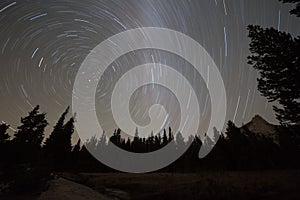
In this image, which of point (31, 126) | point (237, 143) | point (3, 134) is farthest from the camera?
point (237, 143)

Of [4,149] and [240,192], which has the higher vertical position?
[4,149]

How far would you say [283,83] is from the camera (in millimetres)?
11219

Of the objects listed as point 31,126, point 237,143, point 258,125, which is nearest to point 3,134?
point 31,126

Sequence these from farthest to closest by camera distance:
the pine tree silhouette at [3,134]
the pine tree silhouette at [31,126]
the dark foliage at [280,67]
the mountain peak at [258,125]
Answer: the mountain peak at [258,125], the pine tree silhouette at [31,126], the pine tree silhouette at [3,134], the dark foliage at [280,67]

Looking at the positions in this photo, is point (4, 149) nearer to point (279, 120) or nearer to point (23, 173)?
point (23, 173)

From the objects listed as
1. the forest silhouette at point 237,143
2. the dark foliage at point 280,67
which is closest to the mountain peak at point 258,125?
the forest silhouette at point 237,143

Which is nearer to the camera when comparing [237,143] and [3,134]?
[3,134]

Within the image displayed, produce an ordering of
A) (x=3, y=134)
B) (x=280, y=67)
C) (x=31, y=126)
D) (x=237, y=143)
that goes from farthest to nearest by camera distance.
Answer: (x=237, y=143) → (x=31, y=126) → (x=3, y=134) → (x=280, y=67)

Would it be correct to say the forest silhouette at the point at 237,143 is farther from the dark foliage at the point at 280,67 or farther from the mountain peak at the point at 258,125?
the mountain peak at the point at 258,125

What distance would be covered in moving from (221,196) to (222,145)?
143ft

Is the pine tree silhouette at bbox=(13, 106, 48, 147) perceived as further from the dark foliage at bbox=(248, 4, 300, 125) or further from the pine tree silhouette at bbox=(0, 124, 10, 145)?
the dark foliage at bbox=(248, 4, 300, 125)

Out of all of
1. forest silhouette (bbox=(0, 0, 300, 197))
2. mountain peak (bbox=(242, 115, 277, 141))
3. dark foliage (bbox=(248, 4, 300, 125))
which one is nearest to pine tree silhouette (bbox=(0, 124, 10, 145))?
forest silhouette (bbox=(0, 0, 300, 197))

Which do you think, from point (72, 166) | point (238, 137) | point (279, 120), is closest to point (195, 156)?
point (238, 137)

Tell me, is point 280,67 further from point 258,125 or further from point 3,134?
point 258,125
